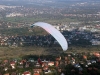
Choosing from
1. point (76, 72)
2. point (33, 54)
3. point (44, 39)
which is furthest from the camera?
point (44, 39)

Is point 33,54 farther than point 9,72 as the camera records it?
Yes

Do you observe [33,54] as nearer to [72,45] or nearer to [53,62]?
[53,62]

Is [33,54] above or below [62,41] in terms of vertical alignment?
below

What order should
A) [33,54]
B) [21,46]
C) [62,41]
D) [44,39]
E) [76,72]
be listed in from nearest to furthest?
1. [62,41]
2. [76,72]
3. [33,54]
4. [21,46]
5. [44,39]

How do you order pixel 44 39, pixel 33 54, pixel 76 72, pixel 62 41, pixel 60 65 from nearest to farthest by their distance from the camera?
pixel 62 41 < pixel 76 72 < pixel 60 65 < pixel 33 54 < pixel 44 39

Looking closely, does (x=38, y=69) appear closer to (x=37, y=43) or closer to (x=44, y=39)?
(x=37, y=43)

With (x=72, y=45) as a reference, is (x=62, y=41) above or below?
above

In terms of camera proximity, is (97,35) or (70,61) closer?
(70,61)

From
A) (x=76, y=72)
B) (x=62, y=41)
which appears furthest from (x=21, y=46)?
(x=62, y=41)

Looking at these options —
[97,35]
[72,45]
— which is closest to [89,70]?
[72,45]
